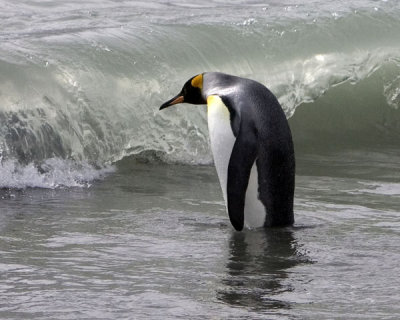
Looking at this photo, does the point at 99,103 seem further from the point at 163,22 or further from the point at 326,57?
the point at 326,57

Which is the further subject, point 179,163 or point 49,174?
point 179,163

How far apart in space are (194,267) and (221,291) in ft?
1.54

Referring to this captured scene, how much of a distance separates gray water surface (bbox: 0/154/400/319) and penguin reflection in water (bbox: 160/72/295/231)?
0.50 ft

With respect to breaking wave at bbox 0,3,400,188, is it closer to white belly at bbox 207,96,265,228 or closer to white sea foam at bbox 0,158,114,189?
white sea foam at bbox 0,158,114,189

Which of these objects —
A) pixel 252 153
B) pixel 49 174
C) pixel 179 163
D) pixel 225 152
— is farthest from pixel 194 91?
pixel 179 163

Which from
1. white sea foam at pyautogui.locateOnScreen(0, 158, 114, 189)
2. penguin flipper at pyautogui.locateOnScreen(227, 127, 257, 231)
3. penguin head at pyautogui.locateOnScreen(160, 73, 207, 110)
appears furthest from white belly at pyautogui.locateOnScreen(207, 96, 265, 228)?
white sea foam at pyautogui.locateOnScreen(0, 158, 114, 189)

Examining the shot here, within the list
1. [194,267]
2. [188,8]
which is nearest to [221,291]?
[194,267]

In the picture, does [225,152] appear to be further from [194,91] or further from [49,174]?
[49,174]

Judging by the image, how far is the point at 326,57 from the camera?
11.7 metres

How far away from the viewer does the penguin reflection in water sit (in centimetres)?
646

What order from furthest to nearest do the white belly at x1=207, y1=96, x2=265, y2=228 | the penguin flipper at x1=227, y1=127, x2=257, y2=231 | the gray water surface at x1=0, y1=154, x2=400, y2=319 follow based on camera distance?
the white belly at x1=207, y1=96, x2=265, y2=228
the penguin flipper at x1=227, y1=127, x2=257, y2=231
the gray water surface at x1=0, y1=154, x2=400, y2=319

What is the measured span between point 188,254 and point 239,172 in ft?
2.59

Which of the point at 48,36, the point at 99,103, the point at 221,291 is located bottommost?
the point at 221,291

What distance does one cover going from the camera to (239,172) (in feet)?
21.2
